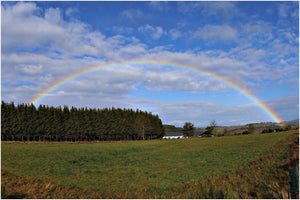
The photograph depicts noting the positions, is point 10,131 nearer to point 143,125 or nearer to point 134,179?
point 143,125

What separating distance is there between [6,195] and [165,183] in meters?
9.68

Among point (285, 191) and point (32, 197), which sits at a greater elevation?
point (285, 191)

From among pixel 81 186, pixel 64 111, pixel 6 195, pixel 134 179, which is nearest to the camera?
pixel 6 195

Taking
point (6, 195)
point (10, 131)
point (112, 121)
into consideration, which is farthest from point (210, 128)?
point (6, 195)

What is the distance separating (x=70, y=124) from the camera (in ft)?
372

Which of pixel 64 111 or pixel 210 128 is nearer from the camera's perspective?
pixel 64 111

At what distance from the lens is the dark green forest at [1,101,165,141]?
101438 millimetres

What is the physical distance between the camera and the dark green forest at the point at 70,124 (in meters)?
101

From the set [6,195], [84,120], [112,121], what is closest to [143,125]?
[112,121]

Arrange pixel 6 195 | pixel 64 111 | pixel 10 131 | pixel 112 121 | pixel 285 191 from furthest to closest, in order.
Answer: pixel 112 121 < pixel 64 111 < pixel 10 131 < pixel 6 195 < pixel 285 191

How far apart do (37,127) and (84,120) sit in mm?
21038

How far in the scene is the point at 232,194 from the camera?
9.11 meters

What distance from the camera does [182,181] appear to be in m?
17.5

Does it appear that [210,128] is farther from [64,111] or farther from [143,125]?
[64,111]
